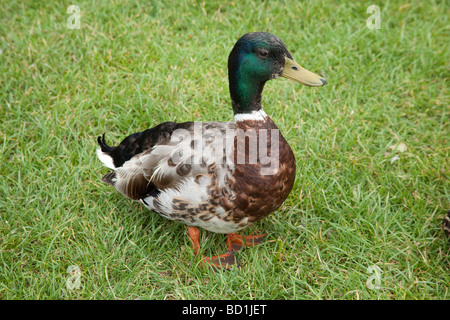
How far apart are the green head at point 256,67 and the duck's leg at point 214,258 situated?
0.79 metres

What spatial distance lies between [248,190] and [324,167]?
1.02 m

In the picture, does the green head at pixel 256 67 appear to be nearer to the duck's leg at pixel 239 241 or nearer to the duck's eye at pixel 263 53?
the duck's eye at pixel 263 53

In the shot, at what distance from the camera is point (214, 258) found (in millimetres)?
2779

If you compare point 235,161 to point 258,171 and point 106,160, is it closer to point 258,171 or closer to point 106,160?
point 258,171

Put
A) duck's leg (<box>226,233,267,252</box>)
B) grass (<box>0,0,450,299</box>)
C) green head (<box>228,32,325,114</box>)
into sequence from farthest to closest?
duck's leg (<box>226,233,267,252</box>) < grass (<box>0,0,450,299</box>) < green head (<box>228,32,325,114</box>)

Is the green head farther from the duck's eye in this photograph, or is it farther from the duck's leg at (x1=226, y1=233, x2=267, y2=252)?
the duck's leg at (x1=226, y1=233, x2=267, y2=252)

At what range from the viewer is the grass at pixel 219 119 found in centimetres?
267

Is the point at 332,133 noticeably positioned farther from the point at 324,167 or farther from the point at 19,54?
the point at 19,54

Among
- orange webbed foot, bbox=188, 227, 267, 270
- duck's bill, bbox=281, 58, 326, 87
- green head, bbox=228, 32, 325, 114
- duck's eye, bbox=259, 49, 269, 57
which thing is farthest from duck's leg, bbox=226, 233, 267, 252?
duck's eye, bbox=259, 49, 269, 57

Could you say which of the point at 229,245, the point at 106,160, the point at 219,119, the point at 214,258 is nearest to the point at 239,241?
the point at 229,245

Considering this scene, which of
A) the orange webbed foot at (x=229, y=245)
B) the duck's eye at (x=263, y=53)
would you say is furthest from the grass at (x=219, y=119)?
the duck's eye at (x=263, y=53)

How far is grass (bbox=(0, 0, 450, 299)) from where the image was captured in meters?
2.67

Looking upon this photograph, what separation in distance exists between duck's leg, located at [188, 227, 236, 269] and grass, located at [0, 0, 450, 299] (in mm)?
60

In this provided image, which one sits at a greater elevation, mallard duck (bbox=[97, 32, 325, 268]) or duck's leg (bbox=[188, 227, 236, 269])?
mallard duck (bbox=[97, 32, 325, 268])
